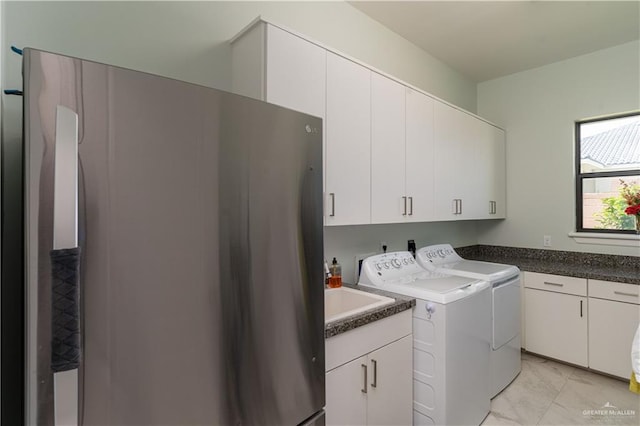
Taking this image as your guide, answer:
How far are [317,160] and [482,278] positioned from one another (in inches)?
68.1

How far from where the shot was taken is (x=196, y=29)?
157 cm

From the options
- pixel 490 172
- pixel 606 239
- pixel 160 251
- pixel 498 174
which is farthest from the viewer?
pixel 498 174

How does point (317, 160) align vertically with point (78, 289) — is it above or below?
above

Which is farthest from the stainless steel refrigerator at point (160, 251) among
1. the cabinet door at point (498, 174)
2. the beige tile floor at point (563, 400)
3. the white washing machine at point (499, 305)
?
the cabinet door at point (498, 174)

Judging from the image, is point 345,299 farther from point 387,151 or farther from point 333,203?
point 387,151

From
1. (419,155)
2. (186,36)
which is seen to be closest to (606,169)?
(419,155)

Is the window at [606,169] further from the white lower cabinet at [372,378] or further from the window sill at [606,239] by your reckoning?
the white lower cabinet at [372,378]

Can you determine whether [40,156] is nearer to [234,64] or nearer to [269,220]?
[269,220]

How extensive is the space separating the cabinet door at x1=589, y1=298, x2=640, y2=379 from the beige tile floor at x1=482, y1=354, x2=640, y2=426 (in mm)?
151

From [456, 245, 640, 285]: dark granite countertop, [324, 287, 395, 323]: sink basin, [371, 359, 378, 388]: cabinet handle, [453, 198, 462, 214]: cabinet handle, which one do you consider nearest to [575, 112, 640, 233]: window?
[456, 245, 640, 285]: dark granite countertop

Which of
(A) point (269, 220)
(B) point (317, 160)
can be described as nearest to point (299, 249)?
(A) point (269, 220)

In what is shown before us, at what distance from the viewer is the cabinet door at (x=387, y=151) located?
1966mm

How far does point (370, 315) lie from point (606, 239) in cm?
275

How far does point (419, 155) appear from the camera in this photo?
234 centimetres
